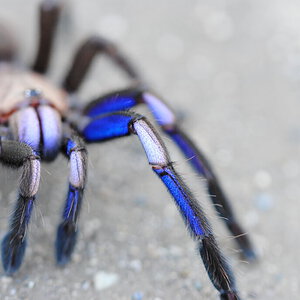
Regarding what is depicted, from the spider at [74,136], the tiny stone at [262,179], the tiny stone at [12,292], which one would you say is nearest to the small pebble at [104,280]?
the spider at [74,136]

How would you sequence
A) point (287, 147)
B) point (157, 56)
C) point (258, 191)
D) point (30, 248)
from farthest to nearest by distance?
1. point (157, 56)
2. point (287, 147)
3. point (258, 191)
4. point (30, 248)

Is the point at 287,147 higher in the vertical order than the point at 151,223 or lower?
higher

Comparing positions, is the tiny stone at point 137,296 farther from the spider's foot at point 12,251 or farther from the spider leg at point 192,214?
the spider's foot at point 12,251

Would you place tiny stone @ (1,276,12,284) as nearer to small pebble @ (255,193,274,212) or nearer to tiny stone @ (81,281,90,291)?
tiny stone @ (81,281,90,291)

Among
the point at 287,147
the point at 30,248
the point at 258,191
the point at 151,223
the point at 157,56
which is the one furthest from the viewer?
the point at 157,56

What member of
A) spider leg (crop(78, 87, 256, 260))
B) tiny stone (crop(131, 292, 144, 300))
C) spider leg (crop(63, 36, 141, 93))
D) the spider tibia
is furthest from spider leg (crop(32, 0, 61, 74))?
tiny stone (crop(131, 292, 144, 300))

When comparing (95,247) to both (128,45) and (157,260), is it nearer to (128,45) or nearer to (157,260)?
(157,260)

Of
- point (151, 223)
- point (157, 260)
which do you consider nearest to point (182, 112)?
point (151, 223)

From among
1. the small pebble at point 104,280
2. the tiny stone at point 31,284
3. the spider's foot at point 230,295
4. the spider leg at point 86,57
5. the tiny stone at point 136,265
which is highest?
the spider leg at point 86,57
